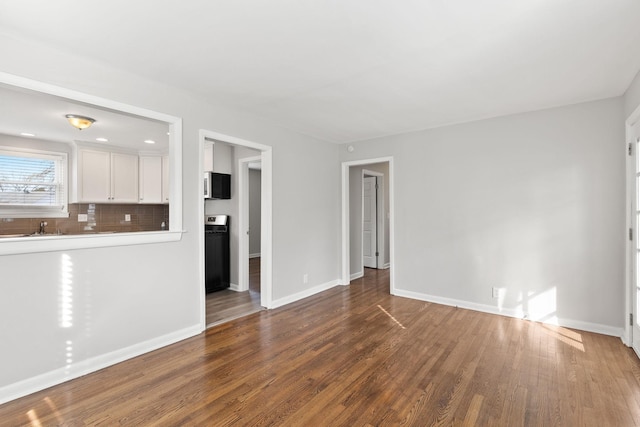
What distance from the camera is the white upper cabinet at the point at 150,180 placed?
5898 millimetres

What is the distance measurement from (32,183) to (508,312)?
23.5 ft

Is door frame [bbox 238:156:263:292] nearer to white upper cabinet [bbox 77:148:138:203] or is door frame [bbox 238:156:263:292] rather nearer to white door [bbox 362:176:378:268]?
white upper cabinet [bbox 77:148:138:203]

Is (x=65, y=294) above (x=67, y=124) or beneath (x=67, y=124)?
beneath

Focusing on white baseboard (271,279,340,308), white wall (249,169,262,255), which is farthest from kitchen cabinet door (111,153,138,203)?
white baseboard (271,279,340,308)

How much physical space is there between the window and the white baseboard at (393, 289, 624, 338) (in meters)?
5.72

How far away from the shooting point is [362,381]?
91.6 inches

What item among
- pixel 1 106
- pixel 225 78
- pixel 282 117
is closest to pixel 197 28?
pixel 225 78

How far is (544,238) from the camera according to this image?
351 centimetres

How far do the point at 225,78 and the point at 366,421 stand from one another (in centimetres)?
→ 284

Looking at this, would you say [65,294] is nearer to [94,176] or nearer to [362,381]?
[362,381]

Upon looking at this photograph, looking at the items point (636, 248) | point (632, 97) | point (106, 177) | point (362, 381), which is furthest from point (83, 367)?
point (632, 97)

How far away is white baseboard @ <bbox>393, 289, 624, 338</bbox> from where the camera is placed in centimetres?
318

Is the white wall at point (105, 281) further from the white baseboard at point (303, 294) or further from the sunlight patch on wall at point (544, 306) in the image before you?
the sunlight patch on wall at point (544, 306)

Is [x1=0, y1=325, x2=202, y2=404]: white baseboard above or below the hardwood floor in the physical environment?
above
